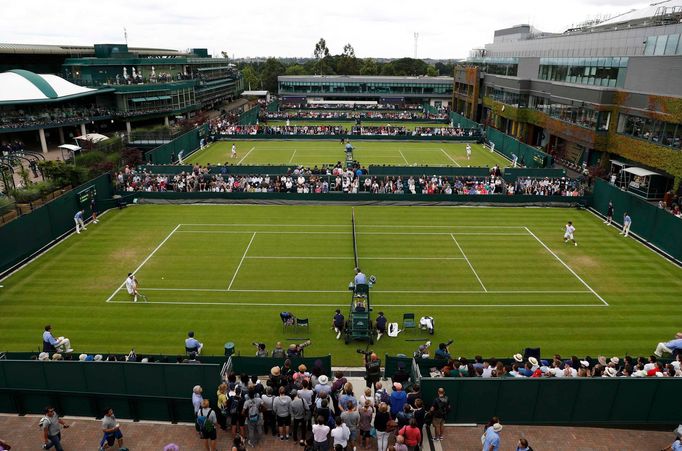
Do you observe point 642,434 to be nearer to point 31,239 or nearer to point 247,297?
point 247,297

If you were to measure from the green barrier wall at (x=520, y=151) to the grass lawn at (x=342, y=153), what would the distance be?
3.86 feet

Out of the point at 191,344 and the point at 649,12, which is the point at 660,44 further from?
the point at 191,344

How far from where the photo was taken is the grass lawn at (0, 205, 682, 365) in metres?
16.9

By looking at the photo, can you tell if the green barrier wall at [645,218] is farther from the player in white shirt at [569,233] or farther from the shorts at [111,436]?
the shorts at [111,436]

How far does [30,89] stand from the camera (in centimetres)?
5325

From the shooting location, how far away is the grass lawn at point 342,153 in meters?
46.2

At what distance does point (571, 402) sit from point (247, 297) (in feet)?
41.1

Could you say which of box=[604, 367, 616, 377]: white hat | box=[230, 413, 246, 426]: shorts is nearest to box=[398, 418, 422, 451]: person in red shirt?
box=[230, 413, 246, 426]: shorts

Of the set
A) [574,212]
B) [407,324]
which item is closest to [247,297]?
[407,324]

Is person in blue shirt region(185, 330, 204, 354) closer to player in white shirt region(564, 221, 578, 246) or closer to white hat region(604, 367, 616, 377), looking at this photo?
white hat region(604, 367, 616, 377)

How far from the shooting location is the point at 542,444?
11.6 meters

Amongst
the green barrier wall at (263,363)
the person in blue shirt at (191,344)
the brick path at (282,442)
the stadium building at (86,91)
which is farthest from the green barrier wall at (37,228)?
the stadium building at (86,91)

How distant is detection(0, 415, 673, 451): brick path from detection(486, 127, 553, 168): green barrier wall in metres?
31.2

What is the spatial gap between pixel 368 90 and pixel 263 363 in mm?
103292
